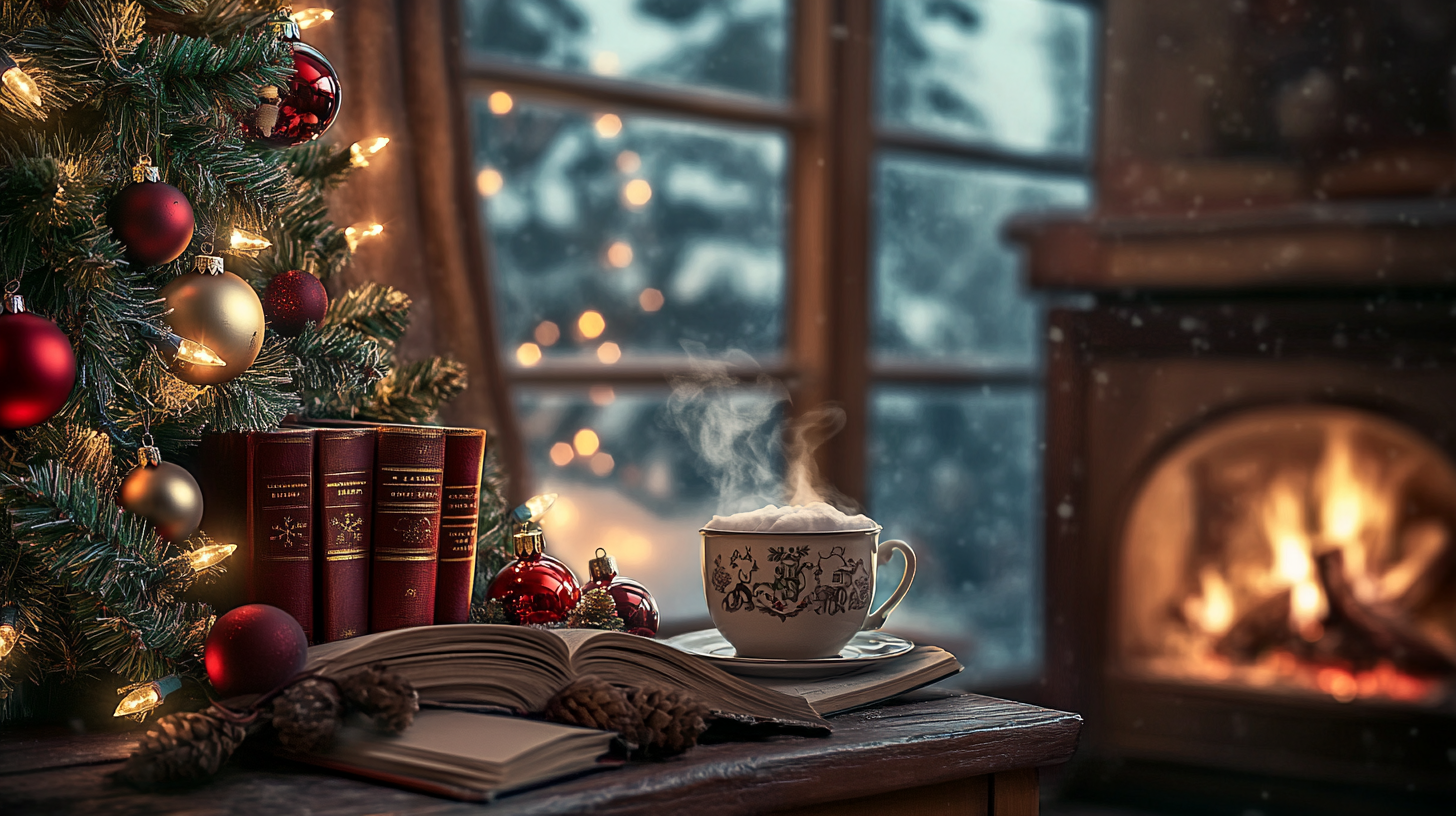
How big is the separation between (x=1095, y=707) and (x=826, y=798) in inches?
73.1

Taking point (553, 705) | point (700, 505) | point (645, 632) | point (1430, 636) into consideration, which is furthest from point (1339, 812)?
point (553, 705)

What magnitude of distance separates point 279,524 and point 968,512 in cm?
206

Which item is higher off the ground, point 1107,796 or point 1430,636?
point 1430,636

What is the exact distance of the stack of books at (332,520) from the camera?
858 mm

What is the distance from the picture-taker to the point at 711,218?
2406 mm

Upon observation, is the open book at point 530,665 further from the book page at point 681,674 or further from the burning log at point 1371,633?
the burning log at point 1371,633

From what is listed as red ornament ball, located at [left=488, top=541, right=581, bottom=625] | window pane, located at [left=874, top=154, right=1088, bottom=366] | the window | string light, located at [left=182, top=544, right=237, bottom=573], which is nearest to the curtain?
the window

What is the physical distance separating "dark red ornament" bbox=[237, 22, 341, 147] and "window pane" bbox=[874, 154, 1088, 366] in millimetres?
1734

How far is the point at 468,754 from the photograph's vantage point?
0.66m

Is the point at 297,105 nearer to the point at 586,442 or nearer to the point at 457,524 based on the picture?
the point at 457,524

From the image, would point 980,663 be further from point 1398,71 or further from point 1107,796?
point 1398,71

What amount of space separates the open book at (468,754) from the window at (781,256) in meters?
1.36

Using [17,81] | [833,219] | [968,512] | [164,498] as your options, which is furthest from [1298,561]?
[17,81]

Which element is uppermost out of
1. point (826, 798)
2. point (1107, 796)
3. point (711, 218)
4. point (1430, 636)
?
point (711, 218)
